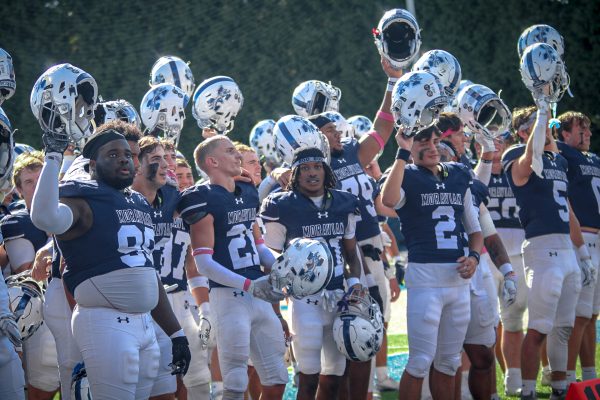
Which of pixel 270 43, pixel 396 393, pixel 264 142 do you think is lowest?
pixel 396 393

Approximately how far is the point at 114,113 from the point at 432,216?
2.24 m

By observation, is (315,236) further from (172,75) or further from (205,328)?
(172,75)

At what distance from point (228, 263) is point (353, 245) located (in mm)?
891

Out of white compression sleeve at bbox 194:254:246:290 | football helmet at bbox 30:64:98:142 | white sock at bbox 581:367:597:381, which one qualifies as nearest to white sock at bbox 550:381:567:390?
white sock at bbox 581:367:597:381

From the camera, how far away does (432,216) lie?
6.60 m

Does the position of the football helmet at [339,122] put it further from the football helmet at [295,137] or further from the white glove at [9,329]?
the white glove at [9,329]

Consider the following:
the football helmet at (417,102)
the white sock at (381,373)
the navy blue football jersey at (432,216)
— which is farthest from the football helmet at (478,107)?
the white sock at (381,373)

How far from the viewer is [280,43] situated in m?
17.2

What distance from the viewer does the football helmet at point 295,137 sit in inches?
263

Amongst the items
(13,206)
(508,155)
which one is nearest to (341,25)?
(508,155)

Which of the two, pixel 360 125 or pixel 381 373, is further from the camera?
pixel 360 125

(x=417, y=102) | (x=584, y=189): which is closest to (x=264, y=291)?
(x=417, y=102)

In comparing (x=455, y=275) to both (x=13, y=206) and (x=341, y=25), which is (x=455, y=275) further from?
(x=341, y=25)

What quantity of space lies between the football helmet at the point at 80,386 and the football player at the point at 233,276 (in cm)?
113
